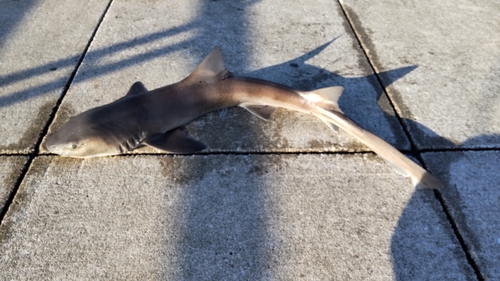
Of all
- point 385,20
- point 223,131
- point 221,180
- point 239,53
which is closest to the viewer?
point 221,180

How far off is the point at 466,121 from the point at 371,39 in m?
1.21

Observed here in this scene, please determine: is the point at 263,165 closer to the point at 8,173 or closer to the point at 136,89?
the point at 136,89

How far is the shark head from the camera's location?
2.55 metres

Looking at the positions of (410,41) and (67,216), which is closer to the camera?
(67,216)

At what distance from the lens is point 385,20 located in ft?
13.2

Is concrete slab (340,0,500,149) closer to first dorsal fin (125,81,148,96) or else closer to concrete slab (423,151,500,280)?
concrete slab (423,151,500,280)

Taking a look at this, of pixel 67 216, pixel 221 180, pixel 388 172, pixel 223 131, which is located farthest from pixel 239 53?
pixel 67 216

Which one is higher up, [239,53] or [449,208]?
[239,53]

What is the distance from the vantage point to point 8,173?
2594 mm

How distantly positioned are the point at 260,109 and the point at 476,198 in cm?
143

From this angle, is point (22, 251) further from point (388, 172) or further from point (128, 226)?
point (388, 172)

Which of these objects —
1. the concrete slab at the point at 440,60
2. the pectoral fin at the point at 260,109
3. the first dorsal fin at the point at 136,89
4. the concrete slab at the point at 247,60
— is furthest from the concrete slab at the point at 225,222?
the concrete slab at the point at 440,60

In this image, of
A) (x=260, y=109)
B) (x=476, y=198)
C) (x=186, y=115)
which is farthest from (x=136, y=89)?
(x=476, y=198)

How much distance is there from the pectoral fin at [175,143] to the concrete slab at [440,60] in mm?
1449
